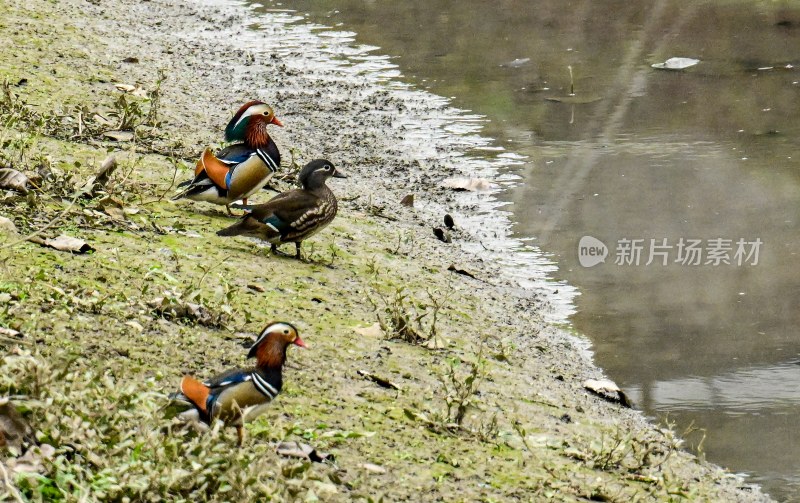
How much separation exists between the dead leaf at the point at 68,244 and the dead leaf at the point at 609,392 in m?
2.49

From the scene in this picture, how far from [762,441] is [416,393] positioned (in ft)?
5.05

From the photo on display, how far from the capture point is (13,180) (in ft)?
19.9

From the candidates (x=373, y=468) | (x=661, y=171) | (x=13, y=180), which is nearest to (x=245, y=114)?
(x=13, y=180)

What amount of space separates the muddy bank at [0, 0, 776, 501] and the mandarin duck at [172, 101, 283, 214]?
203 millimetres

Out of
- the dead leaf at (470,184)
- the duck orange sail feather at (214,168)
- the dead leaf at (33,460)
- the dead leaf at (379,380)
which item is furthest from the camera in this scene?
the dead leaf at (470,184)

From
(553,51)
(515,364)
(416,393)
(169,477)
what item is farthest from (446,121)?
(169,477)

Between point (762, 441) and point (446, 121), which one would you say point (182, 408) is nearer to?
point (762, 441)

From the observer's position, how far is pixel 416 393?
5062 mm

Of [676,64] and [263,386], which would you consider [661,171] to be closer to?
[676,64]

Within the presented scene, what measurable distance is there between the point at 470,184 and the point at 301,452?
5.06 m

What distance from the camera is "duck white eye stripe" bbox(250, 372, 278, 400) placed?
3869 millimetres

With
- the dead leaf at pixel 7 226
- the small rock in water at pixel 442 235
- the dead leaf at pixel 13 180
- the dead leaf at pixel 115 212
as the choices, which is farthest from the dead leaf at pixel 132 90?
the dead leaf at pixel 7 226

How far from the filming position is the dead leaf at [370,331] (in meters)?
5.65
